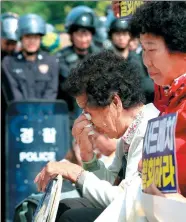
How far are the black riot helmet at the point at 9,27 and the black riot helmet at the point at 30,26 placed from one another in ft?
1.30

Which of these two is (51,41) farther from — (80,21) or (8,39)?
(80,21)

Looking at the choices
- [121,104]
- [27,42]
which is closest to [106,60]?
[121,104]

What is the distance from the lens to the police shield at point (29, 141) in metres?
8.50

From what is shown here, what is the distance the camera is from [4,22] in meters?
11.0

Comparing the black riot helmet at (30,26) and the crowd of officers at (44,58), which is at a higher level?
the black riot helmet at (30,26)

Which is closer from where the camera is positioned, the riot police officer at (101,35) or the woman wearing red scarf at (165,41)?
the woman wearing red scarf at (165,41)

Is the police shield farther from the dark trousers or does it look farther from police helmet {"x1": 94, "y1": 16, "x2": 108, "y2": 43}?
the dark trousers

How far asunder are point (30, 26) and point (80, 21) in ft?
1.95

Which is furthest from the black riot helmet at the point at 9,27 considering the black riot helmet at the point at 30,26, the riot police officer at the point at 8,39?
the black riot helmet at the point at 30,26

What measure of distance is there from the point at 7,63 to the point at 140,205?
228 inches

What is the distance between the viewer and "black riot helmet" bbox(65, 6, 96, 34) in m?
9.72

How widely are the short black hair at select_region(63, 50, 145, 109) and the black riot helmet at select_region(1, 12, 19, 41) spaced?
5.83 metres

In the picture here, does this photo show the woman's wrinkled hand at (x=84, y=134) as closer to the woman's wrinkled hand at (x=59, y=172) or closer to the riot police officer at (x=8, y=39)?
the woman's wrinkled hand at (x=59, y=172)

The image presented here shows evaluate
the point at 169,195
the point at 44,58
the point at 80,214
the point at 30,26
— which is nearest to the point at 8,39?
the point at 30,26
